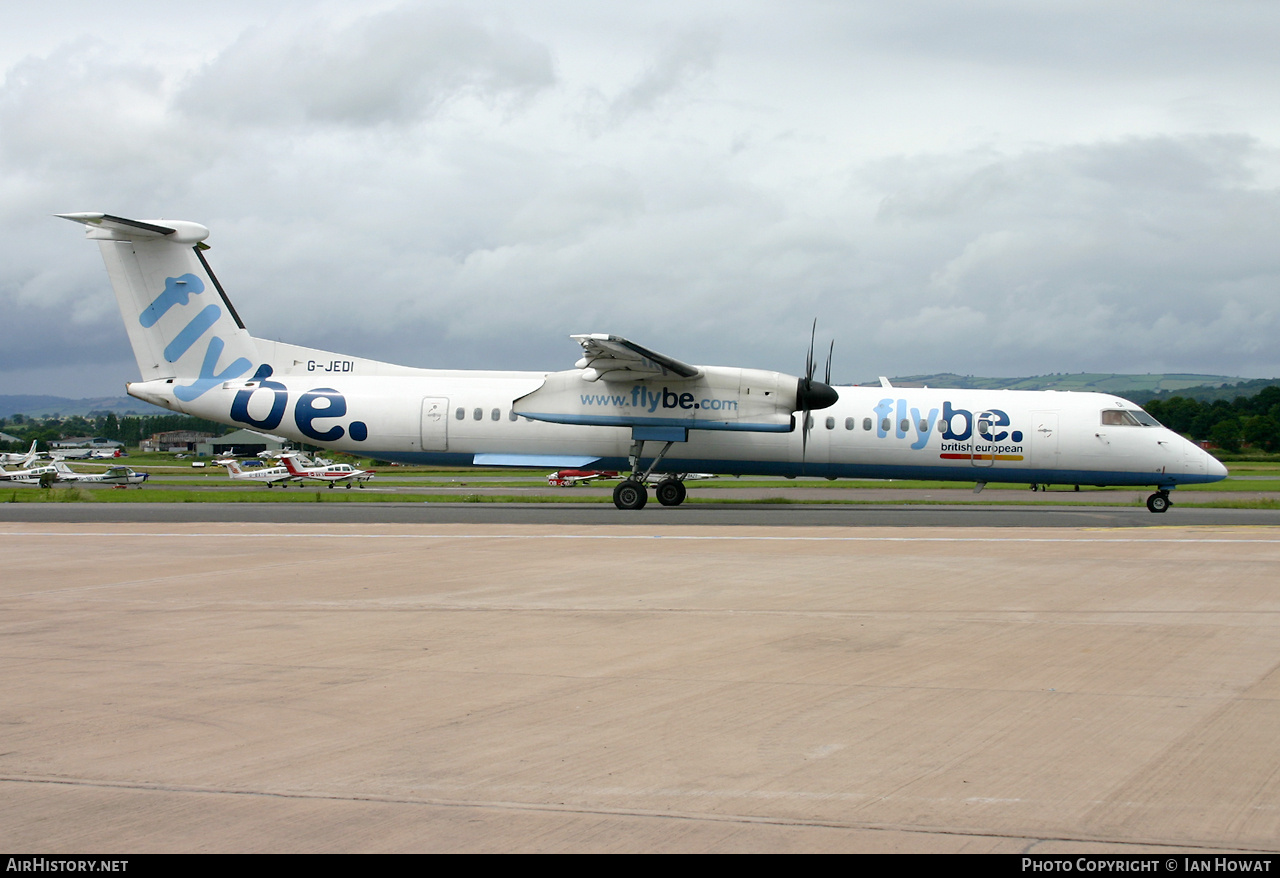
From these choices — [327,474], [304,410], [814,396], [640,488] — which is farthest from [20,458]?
[814,396]

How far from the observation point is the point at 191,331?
2745 centimetres

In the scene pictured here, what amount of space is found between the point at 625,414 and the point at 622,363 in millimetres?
1626

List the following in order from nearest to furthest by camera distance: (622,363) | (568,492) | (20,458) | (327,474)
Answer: (622,363) → (568,492) → (327,474) → (20,458)

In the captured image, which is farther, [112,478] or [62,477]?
[62,477]

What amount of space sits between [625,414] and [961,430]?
8.98 metres

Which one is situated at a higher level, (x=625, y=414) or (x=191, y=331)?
(x=191, y=331)

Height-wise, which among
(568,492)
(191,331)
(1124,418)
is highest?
(191,331)

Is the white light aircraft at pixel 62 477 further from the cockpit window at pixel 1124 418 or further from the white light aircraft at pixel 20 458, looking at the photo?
the cockpit window at pixel 1124 418

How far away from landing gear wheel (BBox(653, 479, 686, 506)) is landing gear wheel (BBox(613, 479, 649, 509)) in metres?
1.80

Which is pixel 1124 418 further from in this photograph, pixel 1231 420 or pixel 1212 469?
pixel 1231 420

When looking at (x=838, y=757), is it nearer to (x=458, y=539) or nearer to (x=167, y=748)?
(x=167, y=748)

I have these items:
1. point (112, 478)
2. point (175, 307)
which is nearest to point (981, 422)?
point (175, 307)

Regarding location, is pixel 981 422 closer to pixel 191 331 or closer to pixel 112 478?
pixel 191 331

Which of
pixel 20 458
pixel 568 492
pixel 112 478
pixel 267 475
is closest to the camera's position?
pixel 568 492
